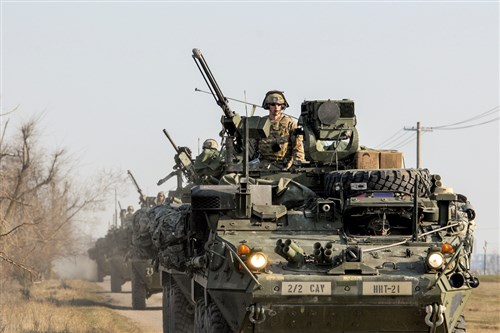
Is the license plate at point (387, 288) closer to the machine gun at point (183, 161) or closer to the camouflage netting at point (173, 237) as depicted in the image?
the camouflage netting at point (173, 237)

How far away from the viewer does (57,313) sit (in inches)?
989

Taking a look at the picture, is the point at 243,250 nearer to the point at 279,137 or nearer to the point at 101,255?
the point at 279,137

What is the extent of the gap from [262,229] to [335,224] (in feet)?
2.59

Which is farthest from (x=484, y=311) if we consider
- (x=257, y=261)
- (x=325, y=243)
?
(x=257, y=261)

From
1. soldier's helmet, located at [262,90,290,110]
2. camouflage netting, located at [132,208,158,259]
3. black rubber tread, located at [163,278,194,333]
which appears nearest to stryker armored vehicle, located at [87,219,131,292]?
camouflage netting, located at [132,208,158,259]

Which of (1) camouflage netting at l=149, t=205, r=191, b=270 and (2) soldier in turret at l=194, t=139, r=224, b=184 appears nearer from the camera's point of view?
(1) camouflage netting at l=149, t=205, r=191, b=270

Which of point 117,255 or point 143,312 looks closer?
point 143,312

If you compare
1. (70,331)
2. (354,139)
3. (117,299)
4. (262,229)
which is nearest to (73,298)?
(117,299)

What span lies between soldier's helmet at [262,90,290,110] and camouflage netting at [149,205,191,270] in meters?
1.87

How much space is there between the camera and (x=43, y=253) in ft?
145

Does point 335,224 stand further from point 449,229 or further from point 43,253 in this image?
point 43,253

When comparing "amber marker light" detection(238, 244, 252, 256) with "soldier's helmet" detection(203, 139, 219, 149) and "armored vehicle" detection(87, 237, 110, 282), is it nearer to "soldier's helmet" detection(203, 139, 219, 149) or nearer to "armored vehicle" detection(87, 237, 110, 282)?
"soldier's helmet" detection(203, 139, 219, 149)

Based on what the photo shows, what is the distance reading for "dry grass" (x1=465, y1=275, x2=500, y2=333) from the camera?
21906mm

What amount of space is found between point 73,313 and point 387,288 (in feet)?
45.7
